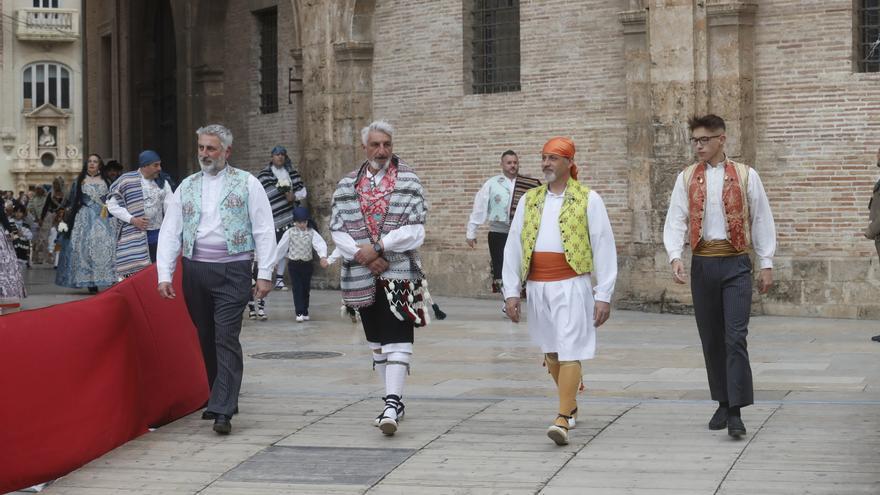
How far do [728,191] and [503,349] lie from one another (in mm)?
A: 5030

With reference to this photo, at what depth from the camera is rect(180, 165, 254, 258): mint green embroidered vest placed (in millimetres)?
8773

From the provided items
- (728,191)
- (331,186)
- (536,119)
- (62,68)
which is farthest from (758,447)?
(62,68)

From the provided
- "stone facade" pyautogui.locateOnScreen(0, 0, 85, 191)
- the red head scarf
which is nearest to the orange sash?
the red head scarf

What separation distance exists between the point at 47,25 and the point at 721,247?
61.4 meters

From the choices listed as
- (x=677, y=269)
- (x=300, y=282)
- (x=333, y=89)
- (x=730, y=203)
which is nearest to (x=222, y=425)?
(x=677, y=269)

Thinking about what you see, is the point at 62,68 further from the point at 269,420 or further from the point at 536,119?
the point at 269,420

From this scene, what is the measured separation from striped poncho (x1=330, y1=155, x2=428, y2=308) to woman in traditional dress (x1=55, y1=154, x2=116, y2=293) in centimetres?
1031

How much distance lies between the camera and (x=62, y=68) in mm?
67250

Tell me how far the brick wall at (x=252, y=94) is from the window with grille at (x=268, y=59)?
0.26 feet

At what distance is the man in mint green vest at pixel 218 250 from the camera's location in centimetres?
868

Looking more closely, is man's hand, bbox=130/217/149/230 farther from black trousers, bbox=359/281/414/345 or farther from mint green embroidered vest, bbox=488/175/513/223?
black trousers, bbox=359/281/414/345

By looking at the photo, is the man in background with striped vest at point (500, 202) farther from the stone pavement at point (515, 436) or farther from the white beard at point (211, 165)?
the white beard at point (211, 165)

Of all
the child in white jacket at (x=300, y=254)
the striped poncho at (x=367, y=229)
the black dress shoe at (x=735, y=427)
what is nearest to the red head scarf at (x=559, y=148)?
the striped poncho at (x=367, y=229)

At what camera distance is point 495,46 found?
19406mm
